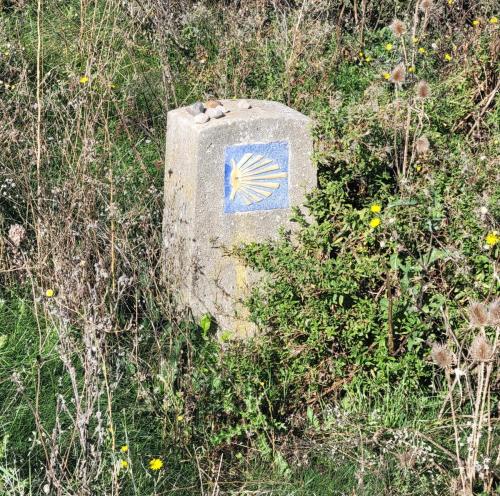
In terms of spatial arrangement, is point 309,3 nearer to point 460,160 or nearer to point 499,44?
point 499,44

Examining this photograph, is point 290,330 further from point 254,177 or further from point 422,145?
point 422,145

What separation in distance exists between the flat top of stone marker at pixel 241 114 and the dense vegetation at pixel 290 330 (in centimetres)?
16

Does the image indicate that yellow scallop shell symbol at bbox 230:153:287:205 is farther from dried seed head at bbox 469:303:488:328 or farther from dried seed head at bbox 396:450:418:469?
dried seed head at bbox 469:303:488:328

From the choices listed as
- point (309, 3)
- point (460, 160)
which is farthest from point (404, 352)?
point (309, 3)

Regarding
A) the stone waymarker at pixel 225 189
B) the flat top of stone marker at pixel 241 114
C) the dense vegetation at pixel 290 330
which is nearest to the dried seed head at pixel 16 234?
the dense vegetation at pixel 290 330

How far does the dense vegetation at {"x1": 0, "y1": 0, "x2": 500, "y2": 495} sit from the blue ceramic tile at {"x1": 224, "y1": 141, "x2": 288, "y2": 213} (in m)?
0.17

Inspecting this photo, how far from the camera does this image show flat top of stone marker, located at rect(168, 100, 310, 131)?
3.99m

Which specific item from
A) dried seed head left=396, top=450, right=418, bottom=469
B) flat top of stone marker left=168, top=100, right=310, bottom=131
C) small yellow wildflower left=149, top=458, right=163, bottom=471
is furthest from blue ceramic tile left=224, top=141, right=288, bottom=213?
dried seed head left=396, top=450, right=418, bottom=469

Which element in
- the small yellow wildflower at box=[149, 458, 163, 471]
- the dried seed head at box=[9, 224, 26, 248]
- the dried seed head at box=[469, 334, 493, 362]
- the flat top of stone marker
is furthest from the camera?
the flat top of stone marker

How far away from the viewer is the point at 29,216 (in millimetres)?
4516

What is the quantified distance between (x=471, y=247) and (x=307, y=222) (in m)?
0.81

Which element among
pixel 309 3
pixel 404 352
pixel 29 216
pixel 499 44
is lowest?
pixel 404 352

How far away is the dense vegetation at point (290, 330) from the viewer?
3.16m

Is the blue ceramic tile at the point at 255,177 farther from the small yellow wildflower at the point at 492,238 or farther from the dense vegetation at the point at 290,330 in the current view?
the small yellow wildflower at the point at 492,238
